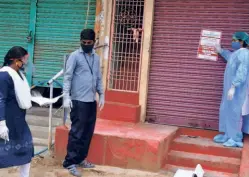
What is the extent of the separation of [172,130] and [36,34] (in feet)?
11.0

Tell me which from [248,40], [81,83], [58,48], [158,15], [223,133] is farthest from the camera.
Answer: [58,48]

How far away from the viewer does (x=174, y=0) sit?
654cm

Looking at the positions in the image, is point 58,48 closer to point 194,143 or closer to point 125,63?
point 125,63

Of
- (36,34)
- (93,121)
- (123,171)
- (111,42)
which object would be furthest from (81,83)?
(36,34)

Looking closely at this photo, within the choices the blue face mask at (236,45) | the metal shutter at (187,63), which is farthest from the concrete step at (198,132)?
the blue face mask at (236,45)

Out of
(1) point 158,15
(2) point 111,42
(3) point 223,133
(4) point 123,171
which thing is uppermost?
(1) point 158,15

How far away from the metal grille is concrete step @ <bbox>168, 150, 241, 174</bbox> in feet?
4.96

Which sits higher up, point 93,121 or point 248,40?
point 248,40

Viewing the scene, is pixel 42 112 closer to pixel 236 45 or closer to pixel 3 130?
pixel 3 130

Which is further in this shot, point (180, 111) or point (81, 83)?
point (180, 111)

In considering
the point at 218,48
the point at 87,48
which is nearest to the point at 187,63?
the point at 218,48

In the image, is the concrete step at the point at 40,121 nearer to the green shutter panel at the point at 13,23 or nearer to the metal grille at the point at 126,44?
the metal grille at the point at 126,44

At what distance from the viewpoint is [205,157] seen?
571cm

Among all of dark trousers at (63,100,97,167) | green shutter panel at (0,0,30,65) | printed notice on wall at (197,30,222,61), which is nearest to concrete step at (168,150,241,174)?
dark trousers at (63,100,97,167)
